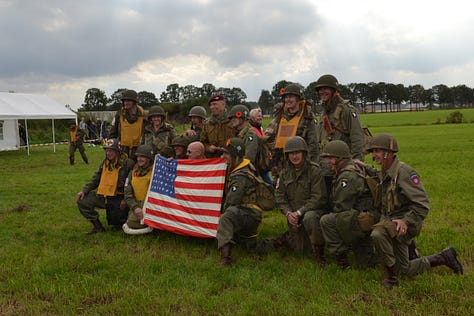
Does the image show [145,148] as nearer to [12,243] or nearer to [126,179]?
[126,179]

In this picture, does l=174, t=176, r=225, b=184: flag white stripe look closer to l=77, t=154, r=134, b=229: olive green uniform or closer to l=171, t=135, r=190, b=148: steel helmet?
l=171, t=135, r=190, b=148: steel helmet

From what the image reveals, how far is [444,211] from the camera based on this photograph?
846cm

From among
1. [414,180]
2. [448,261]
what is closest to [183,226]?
[414,180]

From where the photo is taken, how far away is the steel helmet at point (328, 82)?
6289mm

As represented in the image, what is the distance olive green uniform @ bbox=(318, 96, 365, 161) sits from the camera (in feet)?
20.4

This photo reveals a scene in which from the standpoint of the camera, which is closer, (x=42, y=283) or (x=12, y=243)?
(x=42, y=283)

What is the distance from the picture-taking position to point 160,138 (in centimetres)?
827

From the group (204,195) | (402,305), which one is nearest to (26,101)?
(204,195)

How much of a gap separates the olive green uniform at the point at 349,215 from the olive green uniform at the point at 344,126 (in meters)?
0.63

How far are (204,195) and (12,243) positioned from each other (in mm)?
3476

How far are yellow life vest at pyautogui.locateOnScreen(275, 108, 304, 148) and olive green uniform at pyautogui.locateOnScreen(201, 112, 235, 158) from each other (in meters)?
0.93

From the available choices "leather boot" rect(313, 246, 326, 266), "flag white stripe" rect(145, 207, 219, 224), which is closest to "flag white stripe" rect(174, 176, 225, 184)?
"flag white stripe" rect(145, 207, 219, 224)

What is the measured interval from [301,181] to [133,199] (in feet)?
10.4

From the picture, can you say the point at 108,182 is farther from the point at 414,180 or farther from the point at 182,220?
the point at 414,180
